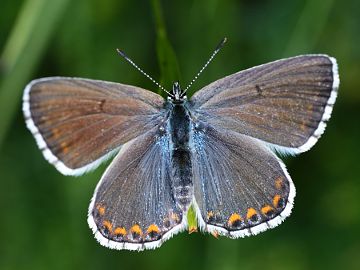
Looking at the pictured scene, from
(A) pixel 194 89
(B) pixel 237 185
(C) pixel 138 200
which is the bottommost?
(C) pixel 138 200

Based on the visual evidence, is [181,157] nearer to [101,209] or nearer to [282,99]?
[101,209]

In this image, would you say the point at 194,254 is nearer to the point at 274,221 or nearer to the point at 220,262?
the point at 220,262

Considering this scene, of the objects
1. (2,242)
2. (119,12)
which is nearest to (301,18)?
(119,12)

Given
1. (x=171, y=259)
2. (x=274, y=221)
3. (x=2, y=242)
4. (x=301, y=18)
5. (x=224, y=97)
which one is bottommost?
(x=2, y=242)

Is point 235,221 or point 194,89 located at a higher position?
point 194,89

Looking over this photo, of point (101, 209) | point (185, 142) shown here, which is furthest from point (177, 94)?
point (101, 209)

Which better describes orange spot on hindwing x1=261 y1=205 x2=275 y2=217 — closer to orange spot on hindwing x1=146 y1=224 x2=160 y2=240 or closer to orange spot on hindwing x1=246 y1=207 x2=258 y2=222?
orange spot on hindwing x1=246 y1=207 x2=258 y2=222

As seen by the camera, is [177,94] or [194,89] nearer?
[177,94]

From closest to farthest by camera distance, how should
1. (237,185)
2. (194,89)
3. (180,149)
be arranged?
(237,185) < (180,149) < (194,89)
